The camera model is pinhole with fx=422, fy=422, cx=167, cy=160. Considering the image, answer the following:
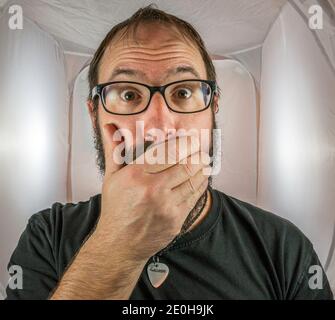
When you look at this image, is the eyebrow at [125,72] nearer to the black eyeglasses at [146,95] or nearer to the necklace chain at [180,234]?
the black eyeglasses at [146,95]

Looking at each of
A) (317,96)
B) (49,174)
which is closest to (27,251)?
(49,174)

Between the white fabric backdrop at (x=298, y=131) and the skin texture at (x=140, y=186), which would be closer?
the skin texture at (x=140, y=186)

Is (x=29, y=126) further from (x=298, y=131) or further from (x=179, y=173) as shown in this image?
(x=298, y=131)

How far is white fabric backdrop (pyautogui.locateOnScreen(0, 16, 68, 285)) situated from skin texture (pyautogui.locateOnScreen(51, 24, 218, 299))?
0.29 feet

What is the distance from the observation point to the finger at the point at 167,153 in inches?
26.0

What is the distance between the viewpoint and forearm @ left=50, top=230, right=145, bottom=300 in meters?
0.72

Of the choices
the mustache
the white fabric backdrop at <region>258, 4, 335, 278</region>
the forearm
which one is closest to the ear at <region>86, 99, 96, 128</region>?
the mustache

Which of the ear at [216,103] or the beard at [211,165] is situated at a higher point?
the ear at [216,103]

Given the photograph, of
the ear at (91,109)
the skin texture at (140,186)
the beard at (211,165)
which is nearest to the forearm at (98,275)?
the skin texture at (140,186)

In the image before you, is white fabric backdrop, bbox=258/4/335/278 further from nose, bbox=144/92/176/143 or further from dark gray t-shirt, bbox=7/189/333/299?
nose, bbox=144/92/176/143

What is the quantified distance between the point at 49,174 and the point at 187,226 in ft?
0.92

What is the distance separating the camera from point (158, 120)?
2.39ft

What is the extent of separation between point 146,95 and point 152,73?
4 cm
